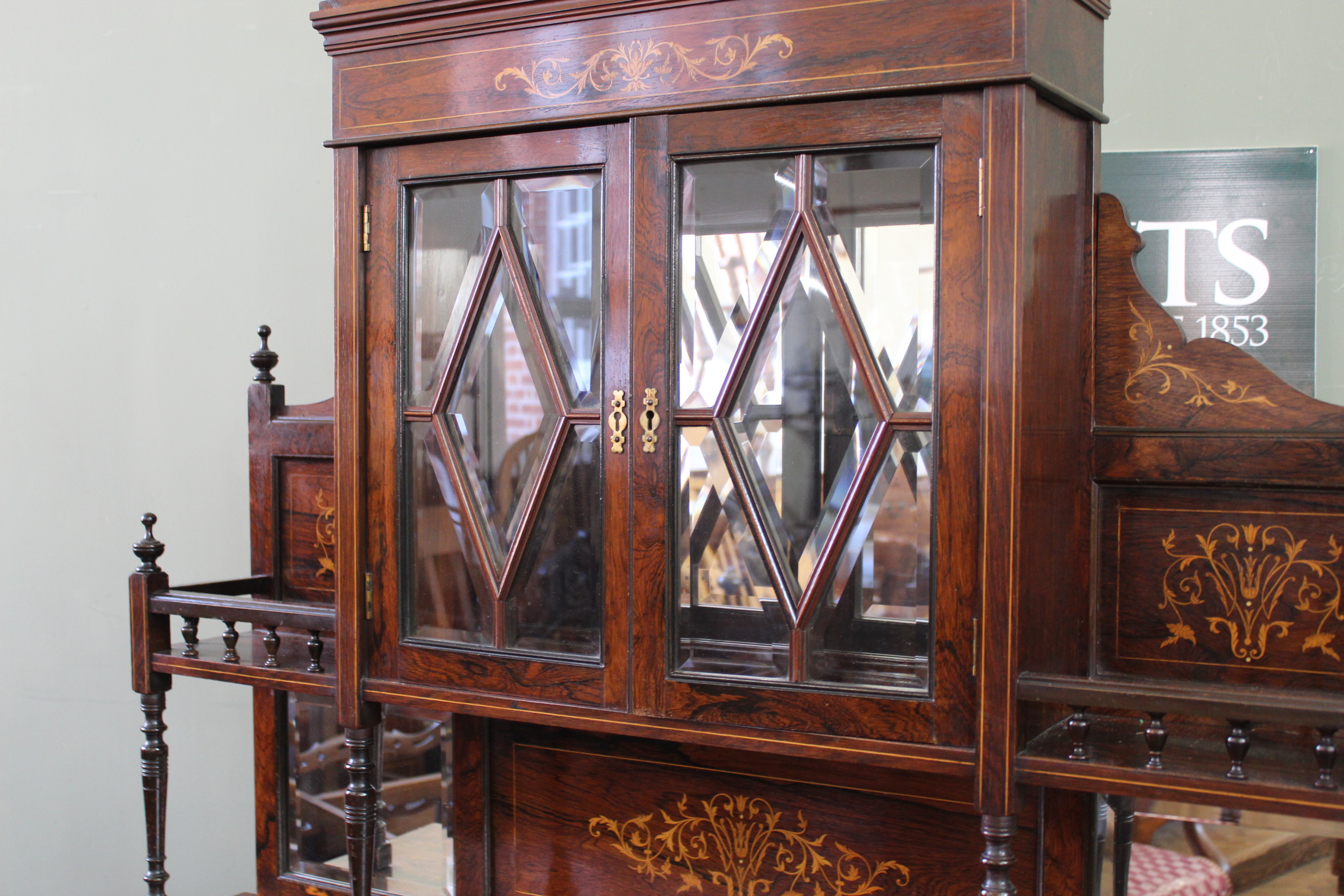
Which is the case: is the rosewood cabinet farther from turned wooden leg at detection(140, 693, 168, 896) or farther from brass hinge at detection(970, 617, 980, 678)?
turned wooden leg at detection(140, 693, 168, 896)

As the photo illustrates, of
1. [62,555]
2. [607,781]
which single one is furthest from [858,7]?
[62,555]

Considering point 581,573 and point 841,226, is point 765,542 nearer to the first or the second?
point 581,573

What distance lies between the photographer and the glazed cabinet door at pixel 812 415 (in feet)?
5.05

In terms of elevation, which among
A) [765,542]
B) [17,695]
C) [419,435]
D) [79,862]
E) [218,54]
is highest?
[218,54]

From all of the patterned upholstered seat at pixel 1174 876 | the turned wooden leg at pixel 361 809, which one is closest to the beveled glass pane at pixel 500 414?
the turned wooden leg at pixel 361 809

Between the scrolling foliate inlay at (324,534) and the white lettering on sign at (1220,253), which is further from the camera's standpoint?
the scrolling foliate inlay at (324,534)

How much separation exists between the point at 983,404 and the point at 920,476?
0.44ft

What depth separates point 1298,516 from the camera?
5.28 ft

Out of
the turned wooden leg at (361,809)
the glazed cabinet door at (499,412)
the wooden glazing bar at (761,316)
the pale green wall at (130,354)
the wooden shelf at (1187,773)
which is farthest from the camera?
the pale green wall at (130,354)

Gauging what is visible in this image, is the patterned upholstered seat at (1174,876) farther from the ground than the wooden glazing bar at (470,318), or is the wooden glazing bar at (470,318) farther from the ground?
the wooden glazing bar at (470,318)

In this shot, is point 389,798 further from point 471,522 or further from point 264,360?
point 264,360

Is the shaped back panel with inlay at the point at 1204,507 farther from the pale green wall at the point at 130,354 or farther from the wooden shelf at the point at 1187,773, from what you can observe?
the pale green wall at the point at 130,354

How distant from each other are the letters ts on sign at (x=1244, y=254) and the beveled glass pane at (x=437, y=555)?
4.06 feet

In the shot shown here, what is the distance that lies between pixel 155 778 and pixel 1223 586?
75.6 inches
